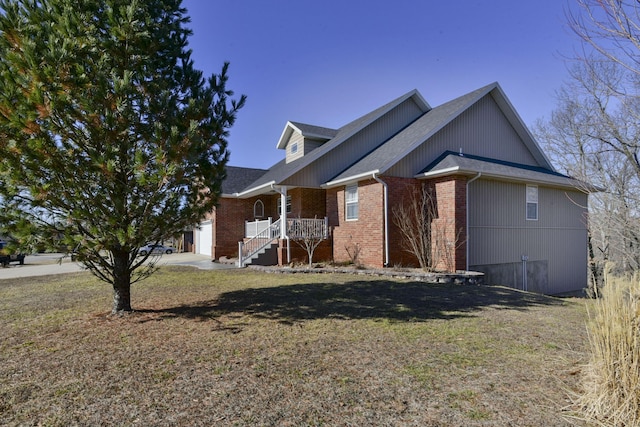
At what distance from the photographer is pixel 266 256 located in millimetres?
15562

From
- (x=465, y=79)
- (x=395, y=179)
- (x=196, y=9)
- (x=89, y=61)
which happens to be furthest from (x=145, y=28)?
(x=465, y=79)

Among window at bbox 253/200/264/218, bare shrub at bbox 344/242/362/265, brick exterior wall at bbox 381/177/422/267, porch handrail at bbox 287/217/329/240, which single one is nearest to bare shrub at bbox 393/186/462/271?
brick exterior wall at bbox 381/177/422/267

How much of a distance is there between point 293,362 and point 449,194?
9612 mm

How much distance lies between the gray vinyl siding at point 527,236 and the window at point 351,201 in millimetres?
4359

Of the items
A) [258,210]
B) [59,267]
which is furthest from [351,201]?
[59,267]

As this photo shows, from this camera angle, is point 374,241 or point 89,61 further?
point 374,241

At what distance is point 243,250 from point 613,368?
13.9m

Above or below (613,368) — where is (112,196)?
above

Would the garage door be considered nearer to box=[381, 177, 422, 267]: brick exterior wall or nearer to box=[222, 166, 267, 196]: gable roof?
box=[222, 166, 267, 196]: gable roof

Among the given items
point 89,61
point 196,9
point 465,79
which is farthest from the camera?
point 465,79

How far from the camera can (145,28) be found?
20.4ft

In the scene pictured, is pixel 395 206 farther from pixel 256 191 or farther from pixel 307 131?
pixel 307 131

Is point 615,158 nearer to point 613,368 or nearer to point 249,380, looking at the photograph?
point 613,368

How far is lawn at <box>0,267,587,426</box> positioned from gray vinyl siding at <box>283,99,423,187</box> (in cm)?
815
